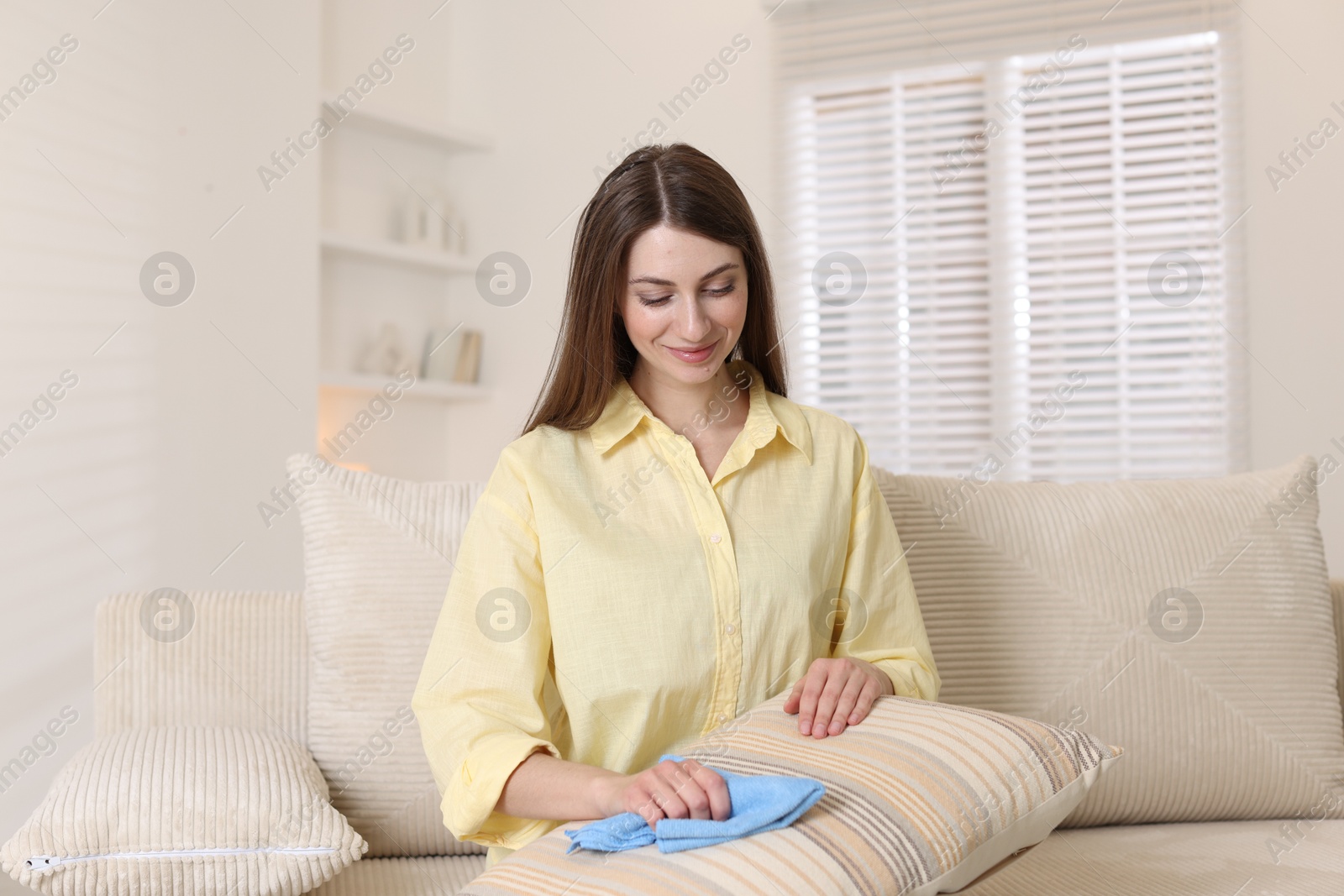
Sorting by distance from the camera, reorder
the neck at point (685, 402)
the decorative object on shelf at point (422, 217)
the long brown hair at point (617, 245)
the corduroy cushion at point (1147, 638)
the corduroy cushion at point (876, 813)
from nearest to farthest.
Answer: the corduroy cushion at point (876, 813), the long brown hair at point (617, 245), the neck at point (685, 402), the corduroy cushion at point (1147, 638), the decorative object on shelf at point (422, 217)

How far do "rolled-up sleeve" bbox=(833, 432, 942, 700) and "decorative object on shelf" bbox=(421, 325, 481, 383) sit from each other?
2682mm

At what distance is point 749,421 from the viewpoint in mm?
1405

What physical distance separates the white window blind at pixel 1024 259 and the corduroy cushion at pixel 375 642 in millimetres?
2259

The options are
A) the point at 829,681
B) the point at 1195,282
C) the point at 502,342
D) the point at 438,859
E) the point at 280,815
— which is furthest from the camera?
the point at 502,342

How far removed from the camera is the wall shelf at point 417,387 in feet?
11.3

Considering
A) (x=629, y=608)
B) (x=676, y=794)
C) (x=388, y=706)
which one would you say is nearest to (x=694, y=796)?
(x=676, y=794)

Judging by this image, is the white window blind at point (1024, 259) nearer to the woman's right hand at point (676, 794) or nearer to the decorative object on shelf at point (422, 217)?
the decorative object on shelf at point (422, 217)

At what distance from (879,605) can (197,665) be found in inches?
38.4

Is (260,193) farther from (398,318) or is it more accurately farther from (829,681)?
(829,681)

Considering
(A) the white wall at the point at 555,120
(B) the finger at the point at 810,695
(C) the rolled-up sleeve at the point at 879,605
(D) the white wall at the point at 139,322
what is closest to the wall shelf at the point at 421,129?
(A) the white wall at the point at 555,120

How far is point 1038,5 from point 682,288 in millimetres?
2666

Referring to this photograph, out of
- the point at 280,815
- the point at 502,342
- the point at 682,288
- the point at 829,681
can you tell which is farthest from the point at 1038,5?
the point at 280,815

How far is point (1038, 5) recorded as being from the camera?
11.3ft

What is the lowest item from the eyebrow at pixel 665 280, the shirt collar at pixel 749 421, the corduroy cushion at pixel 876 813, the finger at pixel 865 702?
the corduroy cushion at pixel 876 813
